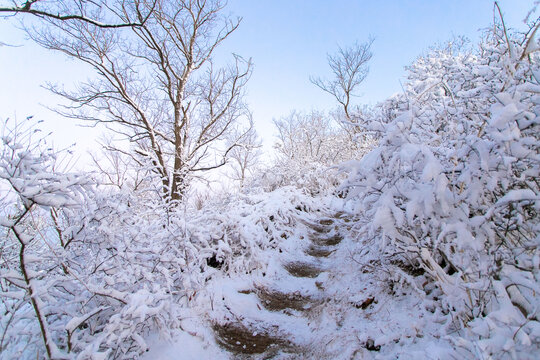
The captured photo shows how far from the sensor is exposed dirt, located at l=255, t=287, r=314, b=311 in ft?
12.0

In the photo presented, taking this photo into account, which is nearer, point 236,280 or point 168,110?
point 236,280

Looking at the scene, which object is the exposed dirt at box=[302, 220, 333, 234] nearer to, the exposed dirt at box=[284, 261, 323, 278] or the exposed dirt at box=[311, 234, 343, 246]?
the exposed dirt at box=[311, 234, 343, 246]

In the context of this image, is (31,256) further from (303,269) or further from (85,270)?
(303,269)

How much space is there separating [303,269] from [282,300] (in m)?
1.07

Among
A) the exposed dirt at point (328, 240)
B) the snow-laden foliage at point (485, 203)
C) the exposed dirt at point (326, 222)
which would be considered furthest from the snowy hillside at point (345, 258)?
the exposed dirt at point (326, 222)

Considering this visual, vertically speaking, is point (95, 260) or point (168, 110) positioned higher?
point (168, 110)

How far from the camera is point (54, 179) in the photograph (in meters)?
1.75

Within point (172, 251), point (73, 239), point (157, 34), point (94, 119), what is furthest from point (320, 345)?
point (157, 34)

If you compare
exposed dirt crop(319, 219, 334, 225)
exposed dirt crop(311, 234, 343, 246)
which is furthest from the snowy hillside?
exposed dirt crop(319, 219, 334, 225)

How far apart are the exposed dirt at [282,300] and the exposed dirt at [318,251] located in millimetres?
1566

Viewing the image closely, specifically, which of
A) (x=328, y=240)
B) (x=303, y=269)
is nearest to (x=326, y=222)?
(x=328, y=240)

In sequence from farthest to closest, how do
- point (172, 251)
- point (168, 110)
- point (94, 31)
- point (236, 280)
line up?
point (168, 110)
point (94, 31)
point (236, 280)
point (172, 251)

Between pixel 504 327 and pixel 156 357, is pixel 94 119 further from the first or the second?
pixel 504 327

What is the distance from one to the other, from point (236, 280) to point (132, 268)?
1.82 meters
